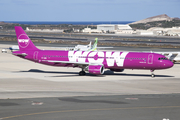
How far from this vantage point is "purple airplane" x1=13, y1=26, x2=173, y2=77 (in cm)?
5041

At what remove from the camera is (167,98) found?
112 feet

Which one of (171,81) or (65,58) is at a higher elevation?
(65,58)

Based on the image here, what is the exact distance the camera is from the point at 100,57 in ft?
172

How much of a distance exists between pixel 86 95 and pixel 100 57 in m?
17.4

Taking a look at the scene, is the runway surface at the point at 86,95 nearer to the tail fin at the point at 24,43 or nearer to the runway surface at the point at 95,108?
the runway surface at the point at 95,108

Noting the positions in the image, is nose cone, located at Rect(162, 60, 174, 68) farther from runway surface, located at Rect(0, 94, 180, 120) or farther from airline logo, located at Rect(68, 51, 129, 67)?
runway surface, located at Rect(0, 94, 180, 120)

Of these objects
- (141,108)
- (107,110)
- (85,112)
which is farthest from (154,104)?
(85,112)

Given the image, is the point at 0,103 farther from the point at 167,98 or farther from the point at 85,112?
the point at 167,98

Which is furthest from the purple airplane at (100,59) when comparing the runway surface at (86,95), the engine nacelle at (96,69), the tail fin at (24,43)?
the runway surface at (86,95)

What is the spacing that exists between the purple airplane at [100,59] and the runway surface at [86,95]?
180 centimetres

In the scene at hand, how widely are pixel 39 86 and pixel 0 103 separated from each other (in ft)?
39.4

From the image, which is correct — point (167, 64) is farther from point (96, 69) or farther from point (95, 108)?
point (95, 108)

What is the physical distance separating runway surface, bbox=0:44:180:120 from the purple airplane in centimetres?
180

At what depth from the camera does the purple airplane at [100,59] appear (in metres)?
50.4
